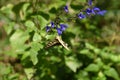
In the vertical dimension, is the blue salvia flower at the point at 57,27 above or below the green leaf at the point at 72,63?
above

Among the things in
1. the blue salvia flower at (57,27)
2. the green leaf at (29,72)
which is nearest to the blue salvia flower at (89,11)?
the blue salvia flower at (57,27)

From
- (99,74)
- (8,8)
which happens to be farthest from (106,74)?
(8,8)

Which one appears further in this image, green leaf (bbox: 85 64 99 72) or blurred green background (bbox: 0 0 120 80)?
green leaf (bbox: 85 64 99 72)

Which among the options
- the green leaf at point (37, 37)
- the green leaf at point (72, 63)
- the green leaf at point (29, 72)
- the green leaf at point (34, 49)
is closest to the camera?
the green leaf at point (34, 49)

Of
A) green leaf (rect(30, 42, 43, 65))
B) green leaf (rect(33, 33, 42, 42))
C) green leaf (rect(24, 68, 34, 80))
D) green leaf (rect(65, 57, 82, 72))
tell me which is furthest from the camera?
green leaf (rect(65, 57, 82, 72))

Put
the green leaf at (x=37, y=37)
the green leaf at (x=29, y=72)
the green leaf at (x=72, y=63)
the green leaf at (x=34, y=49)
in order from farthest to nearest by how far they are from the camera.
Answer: the green leaf at (x=72, y=63)
the green leaf at (x=29, y=72)
the green leaf at (x=37, y=37)
the green leaf at (x=34, y=49)

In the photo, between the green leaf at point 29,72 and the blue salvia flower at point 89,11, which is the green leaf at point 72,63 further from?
the blue salvia flower at point 89,11

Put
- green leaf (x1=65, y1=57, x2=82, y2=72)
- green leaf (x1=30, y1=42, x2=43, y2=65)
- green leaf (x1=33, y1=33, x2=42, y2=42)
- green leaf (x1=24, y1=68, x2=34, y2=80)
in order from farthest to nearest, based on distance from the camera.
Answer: green leaf (x1=65, y1=57, x2=82, y2=72)
green leaf (x1=24, y1=68, x2=34, y2=80)
green leaf (x1=33, y1=33, x2=42, y2=42)
green leaf (x1=30, y1=42, x2=43, y2=65)

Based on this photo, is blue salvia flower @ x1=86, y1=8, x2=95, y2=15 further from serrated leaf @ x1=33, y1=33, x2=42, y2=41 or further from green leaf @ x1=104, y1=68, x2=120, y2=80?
green leaf @ x1=104, y1=68, x2=120, y2=80

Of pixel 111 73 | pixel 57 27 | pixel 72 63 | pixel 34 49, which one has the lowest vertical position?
pixel 111 73

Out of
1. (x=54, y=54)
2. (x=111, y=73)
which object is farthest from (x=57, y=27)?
(x=111, y=73)

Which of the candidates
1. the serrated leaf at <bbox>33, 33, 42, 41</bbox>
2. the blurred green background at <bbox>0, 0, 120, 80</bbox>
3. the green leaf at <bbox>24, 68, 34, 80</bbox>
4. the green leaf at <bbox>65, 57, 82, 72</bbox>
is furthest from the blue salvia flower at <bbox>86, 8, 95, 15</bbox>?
the green leaf at <bbox>24, 68, 34, 80</bbox>

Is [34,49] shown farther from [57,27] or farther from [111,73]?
[111,73]
